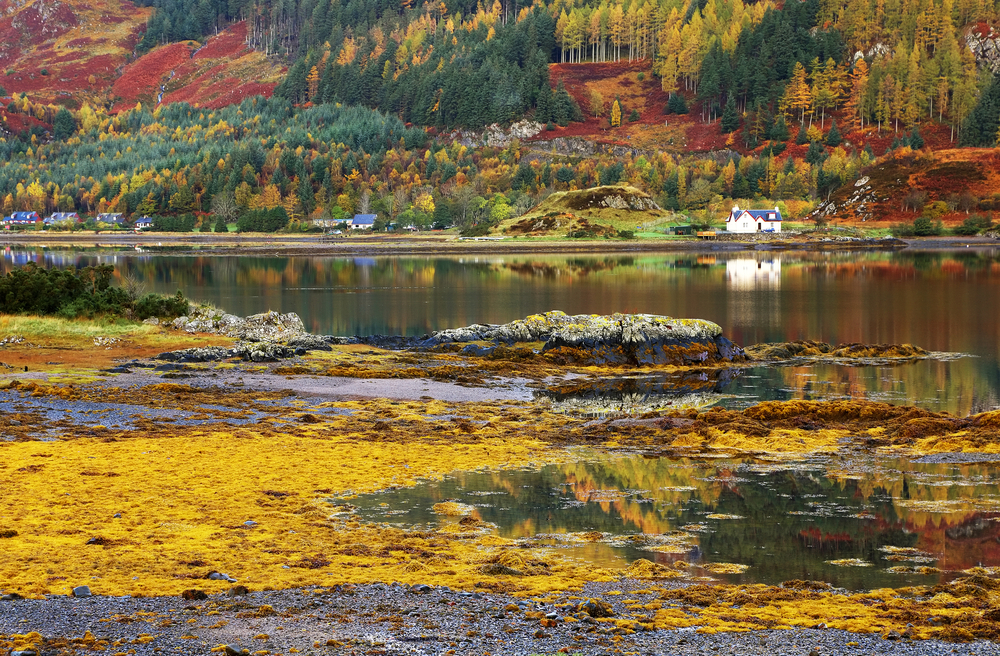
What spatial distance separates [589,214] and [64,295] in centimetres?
10968

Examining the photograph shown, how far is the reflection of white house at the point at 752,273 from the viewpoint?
72.6 meters

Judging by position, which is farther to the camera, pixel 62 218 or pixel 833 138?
pixel 62 218

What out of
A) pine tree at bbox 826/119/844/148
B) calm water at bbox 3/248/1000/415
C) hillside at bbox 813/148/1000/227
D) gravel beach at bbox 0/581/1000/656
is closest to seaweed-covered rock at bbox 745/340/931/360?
calm water at bbox 3/248/1000/415

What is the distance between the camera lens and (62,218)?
191 m

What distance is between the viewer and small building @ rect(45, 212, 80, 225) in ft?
600

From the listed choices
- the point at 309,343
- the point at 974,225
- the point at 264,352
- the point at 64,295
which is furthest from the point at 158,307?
the point at 974,225

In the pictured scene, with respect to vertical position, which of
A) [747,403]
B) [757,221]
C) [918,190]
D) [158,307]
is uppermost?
[918,190]

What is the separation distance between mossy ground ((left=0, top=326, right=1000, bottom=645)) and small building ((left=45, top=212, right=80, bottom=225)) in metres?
171

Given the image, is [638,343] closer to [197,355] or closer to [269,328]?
[269,328]

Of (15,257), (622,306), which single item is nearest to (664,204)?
(15,257)

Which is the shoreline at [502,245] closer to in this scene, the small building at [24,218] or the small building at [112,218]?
the small building at [112,218]

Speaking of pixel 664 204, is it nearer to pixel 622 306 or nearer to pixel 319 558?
pixel 622 306

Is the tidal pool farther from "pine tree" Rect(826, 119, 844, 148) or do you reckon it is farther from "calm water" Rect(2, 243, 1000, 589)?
"pine tree" Rect(826, 119, 844, 148)

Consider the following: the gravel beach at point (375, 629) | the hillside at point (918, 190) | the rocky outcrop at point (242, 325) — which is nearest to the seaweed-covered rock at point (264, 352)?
the rocky outcrop at point (242, 325)
